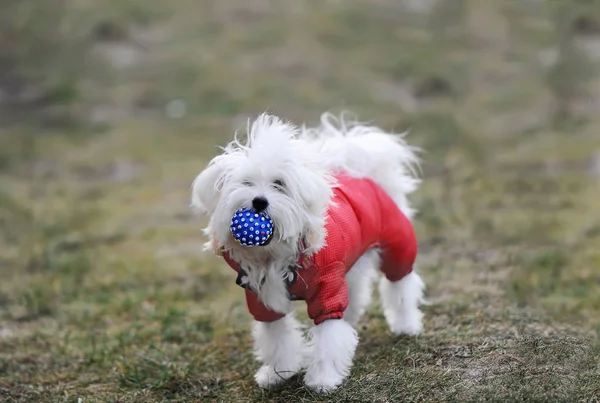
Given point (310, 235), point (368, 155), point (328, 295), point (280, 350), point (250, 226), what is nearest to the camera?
point (250, 226)

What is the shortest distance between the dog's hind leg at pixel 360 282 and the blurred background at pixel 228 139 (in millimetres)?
234

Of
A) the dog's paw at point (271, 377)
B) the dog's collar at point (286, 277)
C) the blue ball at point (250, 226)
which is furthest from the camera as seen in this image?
the dog's paw at point (271, 377)

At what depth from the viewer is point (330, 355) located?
4125 millimetres

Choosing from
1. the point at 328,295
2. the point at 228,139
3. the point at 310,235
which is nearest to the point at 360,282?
the point at 328,295

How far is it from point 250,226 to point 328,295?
64 cm

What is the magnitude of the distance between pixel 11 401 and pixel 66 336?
45.8 inches

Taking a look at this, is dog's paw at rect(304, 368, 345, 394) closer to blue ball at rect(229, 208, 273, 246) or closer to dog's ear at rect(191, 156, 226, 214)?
blue ball at rect(229, 208, 273, 246)

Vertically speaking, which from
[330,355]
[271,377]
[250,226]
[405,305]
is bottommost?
[271,377]

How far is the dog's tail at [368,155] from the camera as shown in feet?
15.9

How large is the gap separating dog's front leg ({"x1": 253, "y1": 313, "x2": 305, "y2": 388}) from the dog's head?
0.63 meters

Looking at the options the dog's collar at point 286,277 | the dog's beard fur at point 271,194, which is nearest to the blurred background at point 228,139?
the dog's collar at point 286,277

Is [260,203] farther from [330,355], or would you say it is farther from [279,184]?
[330,355]

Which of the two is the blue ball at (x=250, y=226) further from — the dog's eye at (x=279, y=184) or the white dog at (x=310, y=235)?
the dog's eye at (x=279, y=184)

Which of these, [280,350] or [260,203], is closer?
[260,203]
